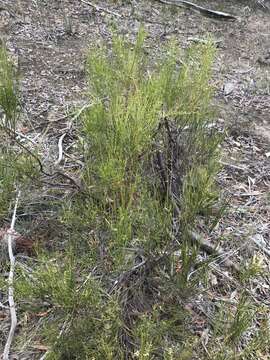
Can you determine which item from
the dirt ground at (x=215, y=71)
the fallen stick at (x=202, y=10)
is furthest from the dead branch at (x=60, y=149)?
the fallen stick at (x=202, y=10)

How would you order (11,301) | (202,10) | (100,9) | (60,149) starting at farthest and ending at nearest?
(202,10) < (100,9) < (60,149) < (11,301)

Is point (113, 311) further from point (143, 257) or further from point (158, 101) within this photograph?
point (158, 101)

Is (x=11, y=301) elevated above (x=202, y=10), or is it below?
below

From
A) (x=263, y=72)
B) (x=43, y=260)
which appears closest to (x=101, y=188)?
(x=43, y=260)

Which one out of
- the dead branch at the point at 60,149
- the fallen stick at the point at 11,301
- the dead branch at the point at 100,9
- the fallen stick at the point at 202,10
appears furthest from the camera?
the fallen stick at the point at 202,10

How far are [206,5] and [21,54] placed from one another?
2579 mm

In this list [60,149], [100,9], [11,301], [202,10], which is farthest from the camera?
[202,10]

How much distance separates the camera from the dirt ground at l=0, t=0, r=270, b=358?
2668 millimetres

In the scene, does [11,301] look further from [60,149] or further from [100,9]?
[100,9]

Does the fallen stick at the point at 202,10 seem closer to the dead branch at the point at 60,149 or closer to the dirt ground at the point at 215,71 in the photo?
the dirt ground at the point at 215,71

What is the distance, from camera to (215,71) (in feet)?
14.0

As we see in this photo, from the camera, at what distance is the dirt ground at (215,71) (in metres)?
2.67

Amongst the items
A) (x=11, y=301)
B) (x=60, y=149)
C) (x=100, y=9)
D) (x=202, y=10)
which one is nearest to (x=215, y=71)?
(x=202, y=10)

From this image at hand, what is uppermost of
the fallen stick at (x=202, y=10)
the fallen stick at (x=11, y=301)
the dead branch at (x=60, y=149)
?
the fallen stick at (x=202, y=10)
